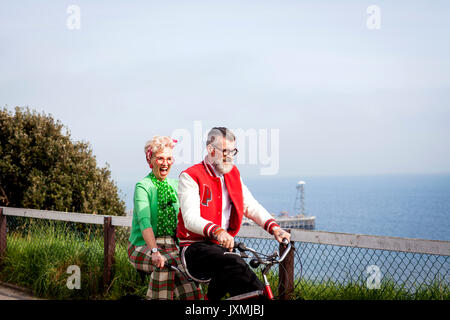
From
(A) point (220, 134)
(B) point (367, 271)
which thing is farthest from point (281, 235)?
(B) point (367, 271)

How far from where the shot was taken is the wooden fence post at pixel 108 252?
20.6 ft

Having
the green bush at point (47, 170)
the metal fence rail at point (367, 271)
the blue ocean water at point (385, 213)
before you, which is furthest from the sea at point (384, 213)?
the metal fence rail at point (367, 271)

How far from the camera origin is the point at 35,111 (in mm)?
12812

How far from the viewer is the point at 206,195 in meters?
3.63

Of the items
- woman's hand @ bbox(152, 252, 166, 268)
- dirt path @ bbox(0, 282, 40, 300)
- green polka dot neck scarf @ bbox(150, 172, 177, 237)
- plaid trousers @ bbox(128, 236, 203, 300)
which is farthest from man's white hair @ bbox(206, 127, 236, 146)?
dirt path @ bbox(0, 282, 40, 300)

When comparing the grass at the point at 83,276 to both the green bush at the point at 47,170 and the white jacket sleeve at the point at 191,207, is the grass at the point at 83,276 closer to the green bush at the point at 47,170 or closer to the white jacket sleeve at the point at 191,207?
the white jacket sleeve at the point at 191,207

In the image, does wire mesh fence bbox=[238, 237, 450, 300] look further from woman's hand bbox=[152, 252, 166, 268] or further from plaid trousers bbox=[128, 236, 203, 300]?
woman's hand bbox=[152, 252, 166, 268]

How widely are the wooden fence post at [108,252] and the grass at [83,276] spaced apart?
68mm

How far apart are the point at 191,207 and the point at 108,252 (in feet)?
10.4

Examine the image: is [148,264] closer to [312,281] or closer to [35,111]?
[312,281]

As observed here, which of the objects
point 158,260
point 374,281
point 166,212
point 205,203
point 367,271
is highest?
point 205,203

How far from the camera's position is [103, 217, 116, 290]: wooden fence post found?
Answer: 6289mm

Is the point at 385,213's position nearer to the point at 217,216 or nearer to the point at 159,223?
the point at 159,223

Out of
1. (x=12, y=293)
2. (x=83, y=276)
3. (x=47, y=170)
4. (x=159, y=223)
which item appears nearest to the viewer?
(x=159, y=223)
